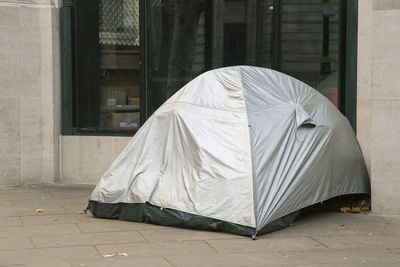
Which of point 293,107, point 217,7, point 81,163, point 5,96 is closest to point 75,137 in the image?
point 81,163

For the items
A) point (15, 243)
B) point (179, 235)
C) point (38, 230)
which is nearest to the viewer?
point (15, 243)

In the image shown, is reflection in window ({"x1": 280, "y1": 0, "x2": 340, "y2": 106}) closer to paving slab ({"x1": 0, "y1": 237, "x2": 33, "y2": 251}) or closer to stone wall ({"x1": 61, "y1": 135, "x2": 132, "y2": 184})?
stone wall ({"x1": 61, "y1": 135, "x2": 132, "y2": 184})

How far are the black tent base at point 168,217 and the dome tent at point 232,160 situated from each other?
11 mm

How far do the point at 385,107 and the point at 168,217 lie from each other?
2975 millimetres

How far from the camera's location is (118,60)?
1220cm

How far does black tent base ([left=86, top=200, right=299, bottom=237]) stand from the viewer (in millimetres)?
7980

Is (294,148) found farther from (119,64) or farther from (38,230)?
(119,64)

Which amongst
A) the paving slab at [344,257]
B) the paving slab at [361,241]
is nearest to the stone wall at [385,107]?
the paving slab at [361,241]

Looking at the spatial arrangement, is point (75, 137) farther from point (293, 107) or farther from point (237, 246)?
point (237, 246)

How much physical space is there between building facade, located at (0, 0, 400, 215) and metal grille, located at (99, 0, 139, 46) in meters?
0.02

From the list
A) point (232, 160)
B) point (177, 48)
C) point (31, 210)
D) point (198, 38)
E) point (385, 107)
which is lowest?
point (31, 210)

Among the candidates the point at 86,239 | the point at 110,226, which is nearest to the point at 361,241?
the point at 110,226

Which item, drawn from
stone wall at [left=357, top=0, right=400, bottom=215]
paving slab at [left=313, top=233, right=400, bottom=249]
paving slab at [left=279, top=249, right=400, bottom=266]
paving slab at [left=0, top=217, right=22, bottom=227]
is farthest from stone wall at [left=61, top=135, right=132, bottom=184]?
paving slab at [left=279, top=249, right=400, bottom=266]

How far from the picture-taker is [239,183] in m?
8.05
